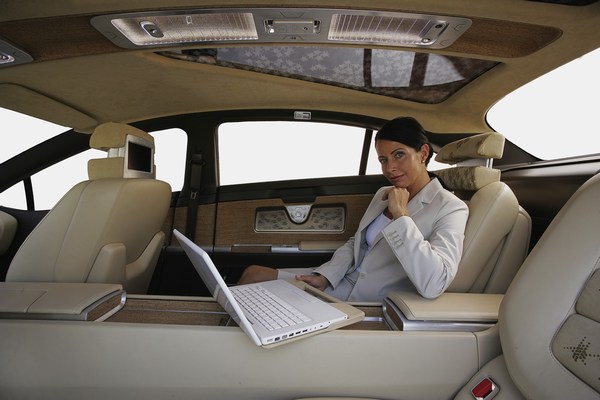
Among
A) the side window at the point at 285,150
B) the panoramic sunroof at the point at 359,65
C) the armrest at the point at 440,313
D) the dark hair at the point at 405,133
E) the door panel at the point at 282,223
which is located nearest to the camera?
the armrest at the point at 440,313

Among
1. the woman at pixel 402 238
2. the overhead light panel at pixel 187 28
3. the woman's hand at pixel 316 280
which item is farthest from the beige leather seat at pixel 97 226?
the woman's hand at pixel 316 280

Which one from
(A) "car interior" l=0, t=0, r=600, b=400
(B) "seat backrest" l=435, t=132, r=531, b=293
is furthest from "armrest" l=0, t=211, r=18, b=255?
(B) "seat backrest" l=435, t=132, r=531, b=293

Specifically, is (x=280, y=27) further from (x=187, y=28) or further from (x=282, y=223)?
(x=282, y=223)

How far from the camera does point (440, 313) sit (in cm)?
104

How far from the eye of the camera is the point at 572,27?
50.6 inches

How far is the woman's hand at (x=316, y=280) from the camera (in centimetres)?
168

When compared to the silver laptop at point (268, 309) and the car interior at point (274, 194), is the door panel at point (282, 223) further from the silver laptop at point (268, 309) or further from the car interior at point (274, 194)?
the silver laptop at point (268, 309)

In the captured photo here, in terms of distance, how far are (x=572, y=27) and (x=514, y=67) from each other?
15.2 inches

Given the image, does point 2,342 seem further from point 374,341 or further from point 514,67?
point 514,67

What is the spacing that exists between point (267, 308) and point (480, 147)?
41.6 inches

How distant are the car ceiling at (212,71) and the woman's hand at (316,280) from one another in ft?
3.59

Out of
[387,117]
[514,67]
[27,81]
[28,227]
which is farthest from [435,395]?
[28,227]

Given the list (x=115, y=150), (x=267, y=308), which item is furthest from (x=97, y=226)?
(x=267, y=308)

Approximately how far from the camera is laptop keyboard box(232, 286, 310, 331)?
98 cm
